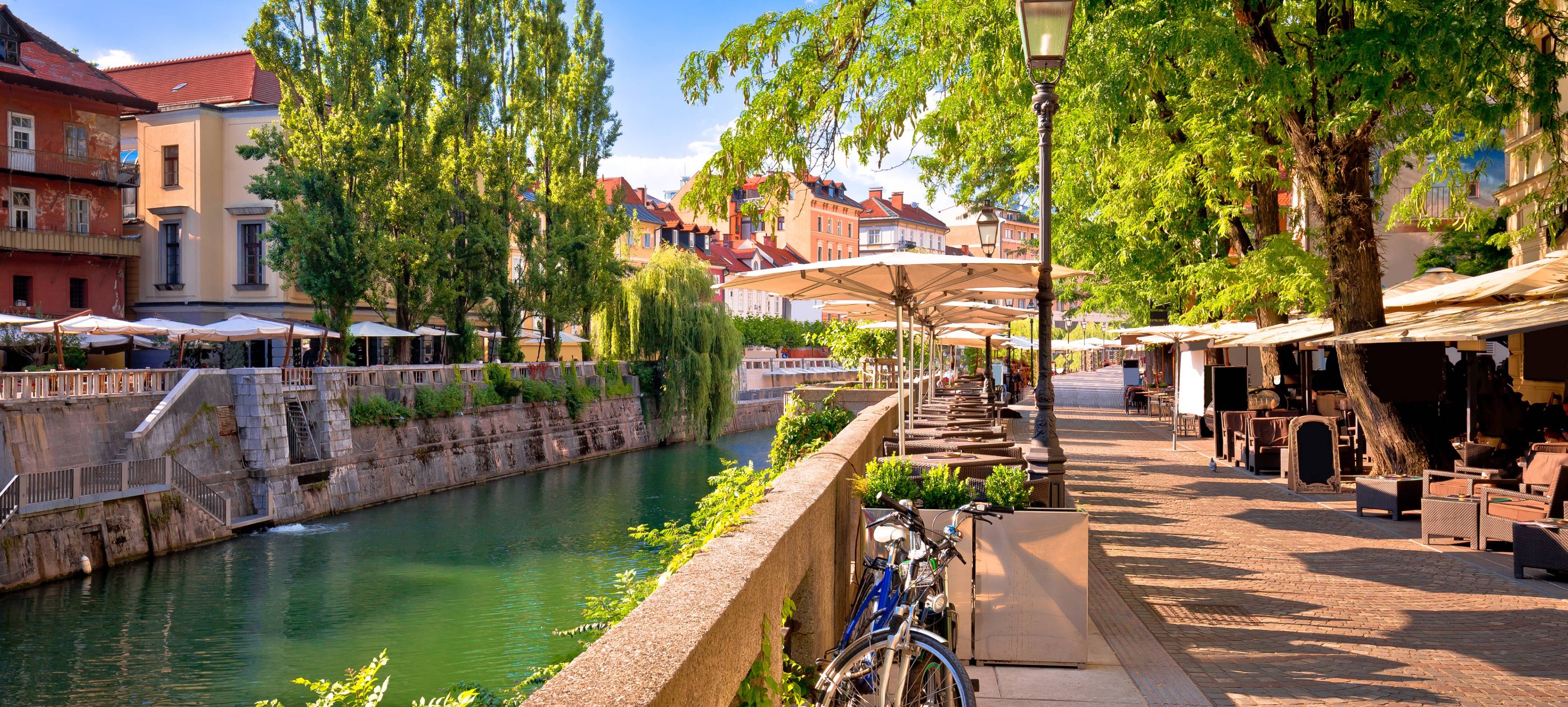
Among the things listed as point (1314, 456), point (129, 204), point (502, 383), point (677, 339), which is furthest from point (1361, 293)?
point (129, 204)

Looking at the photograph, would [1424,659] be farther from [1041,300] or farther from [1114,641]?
[1041,300]

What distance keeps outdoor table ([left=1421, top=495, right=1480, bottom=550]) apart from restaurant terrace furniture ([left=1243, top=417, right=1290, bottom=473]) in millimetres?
6151

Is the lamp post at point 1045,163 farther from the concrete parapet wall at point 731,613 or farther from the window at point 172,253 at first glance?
the window at point 172,253

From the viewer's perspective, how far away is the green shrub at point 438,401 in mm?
32594

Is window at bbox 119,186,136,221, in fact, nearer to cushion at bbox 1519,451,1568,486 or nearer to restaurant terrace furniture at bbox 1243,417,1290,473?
restaurant terrace furniture at bbox 1243,417,1290,473

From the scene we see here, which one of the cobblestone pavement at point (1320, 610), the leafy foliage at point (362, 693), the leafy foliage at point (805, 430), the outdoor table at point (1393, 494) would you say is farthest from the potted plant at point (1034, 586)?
the outdoor table at point (1393, 494)

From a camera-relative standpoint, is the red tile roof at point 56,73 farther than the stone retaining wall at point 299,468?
Yes

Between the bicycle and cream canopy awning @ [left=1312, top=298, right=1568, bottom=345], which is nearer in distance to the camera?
the bicycle

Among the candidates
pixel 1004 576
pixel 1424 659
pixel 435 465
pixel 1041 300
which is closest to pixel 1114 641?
pixel 1004 576

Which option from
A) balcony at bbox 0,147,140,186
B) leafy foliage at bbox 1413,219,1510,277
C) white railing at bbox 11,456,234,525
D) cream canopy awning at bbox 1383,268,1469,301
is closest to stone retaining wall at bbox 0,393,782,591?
white railing at bbox 11,456,234,525

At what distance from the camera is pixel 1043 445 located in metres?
8.10

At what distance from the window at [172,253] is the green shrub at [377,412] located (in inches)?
555

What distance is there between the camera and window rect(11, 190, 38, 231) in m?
35.6

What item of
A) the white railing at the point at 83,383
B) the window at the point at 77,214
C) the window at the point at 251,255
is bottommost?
the white railing at the point at 83,383
